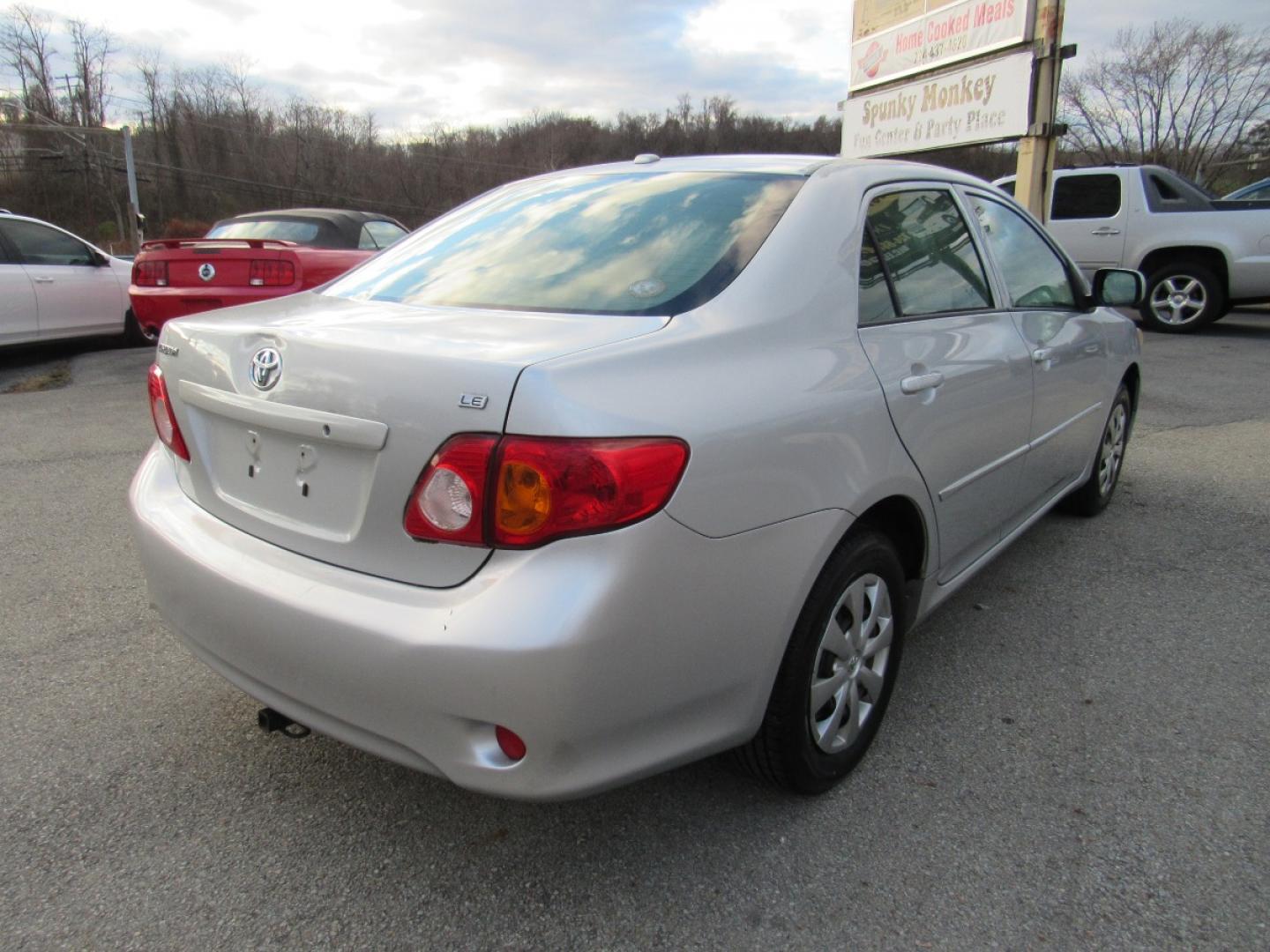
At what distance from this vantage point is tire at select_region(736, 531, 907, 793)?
6.48 ft

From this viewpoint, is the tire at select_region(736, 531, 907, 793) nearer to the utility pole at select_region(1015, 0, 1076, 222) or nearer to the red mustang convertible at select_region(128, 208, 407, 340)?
the red mustang convertible at select_region(128, 208, 407, 340)

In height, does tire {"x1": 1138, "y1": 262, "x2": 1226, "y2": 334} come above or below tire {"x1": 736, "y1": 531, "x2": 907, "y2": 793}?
above

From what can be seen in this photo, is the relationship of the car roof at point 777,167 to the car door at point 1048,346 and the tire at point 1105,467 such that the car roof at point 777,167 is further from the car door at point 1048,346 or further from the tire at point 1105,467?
the tire at point 1105,467

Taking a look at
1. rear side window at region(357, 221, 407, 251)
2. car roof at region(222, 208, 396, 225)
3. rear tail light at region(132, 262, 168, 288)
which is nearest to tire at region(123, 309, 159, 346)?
car roof at region(222, 208, 396, 225)

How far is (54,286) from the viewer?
27.6ft

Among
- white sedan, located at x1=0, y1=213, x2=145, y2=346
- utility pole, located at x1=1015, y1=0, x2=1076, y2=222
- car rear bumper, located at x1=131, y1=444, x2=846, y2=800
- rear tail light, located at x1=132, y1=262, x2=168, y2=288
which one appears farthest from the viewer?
utility pole, located at x1=1015, y1=0, x2=1076, y2=222

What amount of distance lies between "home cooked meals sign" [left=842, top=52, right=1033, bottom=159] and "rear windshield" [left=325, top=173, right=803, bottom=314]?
21.3 ft

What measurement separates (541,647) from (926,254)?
179cm

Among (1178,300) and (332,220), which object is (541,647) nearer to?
(332,220)

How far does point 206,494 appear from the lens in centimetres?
208

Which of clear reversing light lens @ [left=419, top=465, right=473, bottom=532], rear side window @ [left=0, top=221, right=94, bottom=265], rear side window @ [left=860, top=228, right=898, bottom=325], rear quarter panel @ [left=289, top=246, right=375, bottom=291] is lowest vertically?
clear reversing light lens @ [left=419, top=465, right=473, bottom=532]

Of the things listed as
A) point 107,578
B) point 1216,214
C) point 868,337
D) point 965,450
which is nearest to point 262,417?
point 868,337

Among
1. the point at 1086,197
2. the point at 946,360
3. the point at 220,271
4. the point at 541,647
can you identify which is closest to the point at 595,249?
the point at 946,360

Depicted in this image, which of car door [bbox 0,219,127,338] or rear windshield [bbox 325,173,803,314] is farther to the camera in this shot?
car door [bbox 0,219,127,338]
